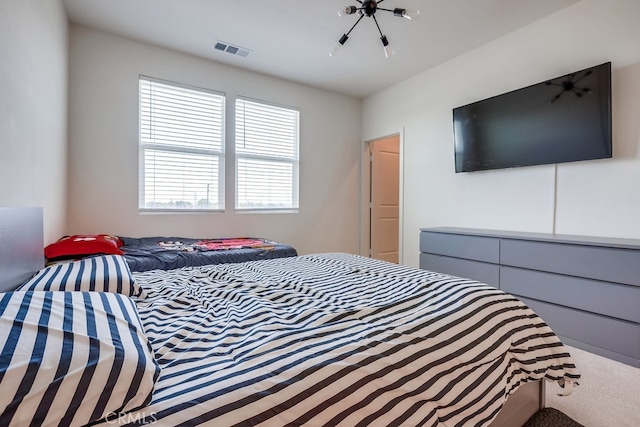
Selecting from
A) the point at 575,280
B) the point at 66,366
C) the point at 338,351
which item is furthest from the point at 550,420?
the point at 66,366

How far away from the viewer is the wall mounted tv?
239 cm

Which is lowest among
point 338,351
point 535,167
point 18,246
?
point 338,351

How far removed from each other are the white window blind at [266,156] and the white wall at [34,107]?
1.75 m

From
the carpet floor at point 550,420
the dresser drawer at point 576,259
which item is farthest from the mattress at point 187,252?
the carpet floor at point 550,420

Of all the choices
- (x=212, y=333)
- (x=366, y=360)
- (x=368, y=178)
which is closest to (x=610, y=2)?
(x=368, y=178)

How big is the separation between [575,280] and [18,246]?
337cm

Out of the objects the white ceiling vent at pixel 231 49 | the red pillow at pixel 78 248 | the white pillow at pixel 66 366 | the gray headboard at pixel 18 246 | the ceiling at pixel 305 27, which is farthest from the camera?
the white ceiling vent at pixel 231 49

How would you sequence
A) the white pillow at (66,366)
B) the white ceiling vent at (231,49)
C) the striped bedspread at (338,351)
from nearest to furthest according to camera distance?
the white pillow at (66,366)
the striped bedspread at (338,351)
the white ceiling vent at (231,49)

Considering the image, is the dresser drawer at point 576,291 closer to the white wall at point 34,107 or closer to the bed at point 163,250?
the bed at point 163,250

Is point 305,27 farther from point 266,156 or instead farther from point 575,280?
point 575,280

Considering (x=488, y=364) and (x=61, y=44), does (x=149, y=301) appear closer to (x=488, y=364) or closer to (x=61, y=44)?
(x=488, y=364)

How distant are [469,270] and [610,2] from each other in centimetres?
248

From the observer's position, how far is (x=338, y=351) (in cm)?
84

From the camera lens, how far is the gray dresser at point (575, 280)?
6.58ft
